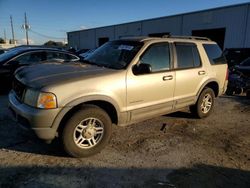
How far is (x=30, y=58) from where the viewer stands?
738 cm

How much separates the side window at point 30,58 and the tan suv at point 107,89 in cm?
340

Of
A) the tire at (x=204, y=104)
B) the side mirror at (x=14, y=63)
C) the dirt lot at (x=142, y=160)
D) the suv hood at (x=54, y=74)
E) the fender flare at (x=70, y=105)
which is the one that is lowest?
the dirt lot at (x=142, y=160)

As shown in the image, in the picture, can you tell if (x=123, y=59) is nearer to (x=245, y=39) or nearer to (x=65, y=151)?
(x=65, y=151)

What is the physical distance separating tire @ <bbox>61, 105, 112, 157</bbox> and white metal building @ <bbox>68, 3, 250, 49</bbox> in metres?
19.1

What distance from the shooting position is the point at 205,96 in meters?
5.68

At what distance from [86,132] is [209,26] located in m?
22.7

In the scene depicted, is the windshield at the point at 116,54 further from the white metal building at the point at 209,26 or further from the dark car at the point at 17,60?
the white metal building at the point at 209,26

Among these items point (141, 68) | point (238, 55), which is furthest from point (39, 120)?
point (238, 55)

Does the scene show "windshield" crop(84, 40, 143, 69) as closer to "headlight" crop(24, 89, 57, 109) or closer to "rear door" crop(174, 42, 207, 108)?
"rear door" crop(174, 42, 207, 108)

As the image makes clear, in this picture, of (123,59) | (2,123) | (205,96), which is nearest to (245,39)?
(205,96)

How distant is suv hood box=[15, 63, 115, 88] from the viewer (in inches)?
132

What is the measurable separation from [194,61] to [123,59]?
184 cm

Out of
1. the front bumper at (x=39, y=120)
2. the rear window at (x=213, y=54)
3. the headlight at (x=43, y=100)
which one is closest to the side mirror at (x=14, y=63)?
the front bumper at (x=39, y=120)

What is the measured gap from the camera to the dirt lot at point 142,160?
3.10m
